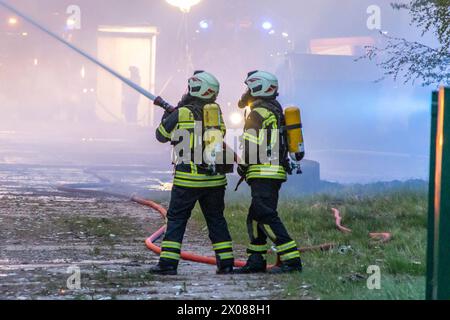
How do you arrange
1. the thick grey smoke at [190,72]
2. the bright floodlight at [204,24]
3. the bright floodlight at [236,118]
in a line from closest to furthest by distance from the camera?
1. the bright floodlight at [236,118]
2. the bright floodlight at [204,24]
3. the thick grey smoke at [190,72]

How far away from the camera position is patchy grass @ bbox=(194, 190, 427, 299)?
500cm

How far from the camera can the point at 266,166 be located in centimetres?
600

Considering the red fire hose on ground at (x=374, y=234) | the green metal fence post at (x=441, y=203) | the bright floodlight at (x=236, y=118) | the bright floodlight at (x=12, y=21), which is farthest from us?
the bright floodlight at (x=12, y=21)

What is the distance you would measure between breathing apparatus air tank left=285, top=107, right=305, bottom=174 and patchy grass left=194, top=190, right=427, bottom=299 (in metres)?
0.89

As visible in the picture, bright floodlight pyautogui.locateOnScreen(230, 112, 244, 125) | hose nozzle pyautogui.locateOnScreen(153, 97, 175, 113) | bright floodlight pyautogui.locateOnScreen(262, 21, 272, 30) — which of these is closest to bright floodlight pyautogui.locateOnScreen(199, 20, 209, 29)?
bright floodlight pyautogui.locateOnScreen(262, 21, 272, 30)

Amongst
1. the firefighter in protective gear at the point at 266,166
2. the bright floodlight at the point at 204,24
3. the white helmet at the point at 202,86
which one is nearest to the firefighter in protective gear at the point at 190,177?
the white helmet at the point at 202,86

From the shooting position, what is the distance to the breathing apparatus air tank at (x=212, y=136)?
5.96 metres

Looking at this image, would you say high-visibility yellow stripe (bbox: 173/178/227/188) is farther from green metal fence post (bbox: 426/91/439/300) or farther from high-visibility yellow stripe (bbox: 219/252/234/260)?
green metal fence post (bbox: 426/91/439/300)

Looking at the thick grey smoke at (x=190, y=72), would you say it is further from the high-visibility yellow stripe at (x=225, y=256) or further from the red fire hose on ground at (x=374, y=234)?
the high-visibility yellow stripe at (x=225, y=256)

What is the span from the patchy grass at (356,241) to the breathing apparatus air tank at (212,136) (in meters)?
1.03

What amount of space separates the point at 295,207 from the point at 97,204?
292 centimetres

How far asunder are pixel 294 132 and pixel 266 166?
1.10 feet
